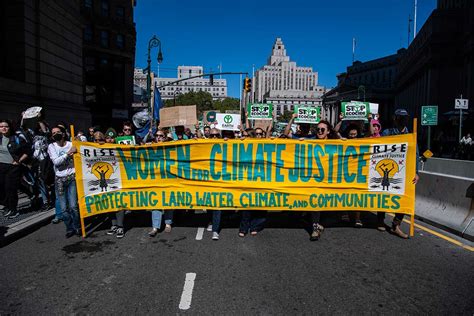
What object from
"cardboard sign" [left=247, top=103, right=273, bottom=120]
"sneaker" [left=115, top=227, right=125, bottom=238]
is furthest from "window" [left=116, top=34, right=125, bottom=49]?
"sneaker" [left=115, top=227, right=125, bottom=238]

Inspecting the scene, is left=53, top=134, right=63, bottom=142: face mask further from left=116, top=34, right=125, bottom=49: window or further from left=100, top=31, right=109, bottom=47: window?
left=116, top=34, right=125, bottom=49: window

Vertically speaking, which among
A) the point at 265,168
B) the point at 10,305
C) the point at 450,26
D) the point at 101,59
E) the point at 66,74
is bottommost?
the point at 10,305

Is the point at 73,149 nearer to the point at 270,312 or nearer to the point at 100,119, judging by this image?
the point at 270,312

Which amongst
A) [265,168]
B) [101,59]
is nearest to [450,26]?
[101,59]

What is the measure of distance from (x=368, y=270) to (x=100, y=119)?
36.6 meters

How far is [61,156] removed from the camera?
19.1ft

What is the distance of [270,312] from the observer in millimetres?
3430

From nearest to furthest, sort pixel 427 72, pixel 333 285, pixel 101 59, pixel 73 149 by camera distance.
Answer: pixel 333 285
pixel 73 149
pixel 101 59
pixel 427 72

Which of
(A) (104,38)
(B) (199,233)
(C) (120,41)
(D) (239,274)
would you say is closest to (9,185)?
(B) (199,233)

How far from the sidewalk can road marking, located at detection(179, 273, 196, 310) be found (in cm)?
332

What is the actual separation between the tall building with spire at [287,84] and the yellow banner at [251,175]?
154088mm

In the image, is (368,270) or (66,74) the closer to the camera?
(368,270)

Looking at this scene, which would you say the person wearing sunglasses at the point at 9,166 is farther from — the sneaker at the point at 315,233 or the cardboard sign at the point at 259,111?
the cardboard sign at the point at 259,111

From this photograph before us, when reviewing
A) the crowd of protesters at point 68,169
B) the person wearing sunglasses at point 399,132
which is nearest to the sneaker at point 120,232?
the crowd of protesters at point 68,169
